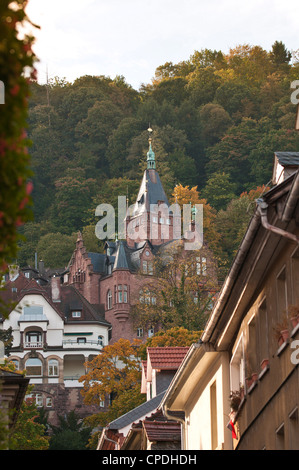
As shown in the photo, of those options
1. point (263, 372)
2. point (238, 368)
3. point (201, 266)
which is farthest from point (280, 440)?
point (201, 266)

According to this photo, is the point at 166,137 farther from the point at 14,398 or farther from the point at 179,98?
the point at 14,398

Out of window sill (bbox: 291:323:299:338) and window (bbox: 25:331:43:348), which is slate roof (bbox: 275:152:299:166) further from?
window (bbox: 25:331:43:348)

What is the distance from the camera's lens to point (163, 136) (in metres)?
153

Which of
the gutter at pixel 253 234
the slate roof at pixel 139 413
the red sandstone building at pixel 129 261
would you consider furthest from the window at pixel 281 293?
the red sandstone building at pixel 129 261

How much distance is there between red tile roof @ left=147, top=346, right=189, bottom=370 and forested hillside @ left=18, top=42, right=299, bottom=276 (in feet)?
301

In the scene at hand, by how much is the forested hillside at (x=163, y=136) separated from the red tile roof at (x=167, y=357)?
301 feet

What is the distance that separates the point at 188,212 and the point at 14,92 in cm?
11788

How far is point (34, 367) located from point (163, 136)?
6103 cm

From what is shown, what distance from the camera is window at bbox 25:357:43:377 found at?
99625 mm

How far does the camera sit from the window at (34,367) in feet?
327

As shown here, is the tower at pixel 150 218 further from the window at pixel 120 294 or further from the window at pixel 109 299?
the window at pixel 120 294

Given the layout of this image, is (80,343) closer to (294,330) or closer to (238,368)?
(238,368)

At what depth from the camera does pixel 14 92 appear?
5246 mm
